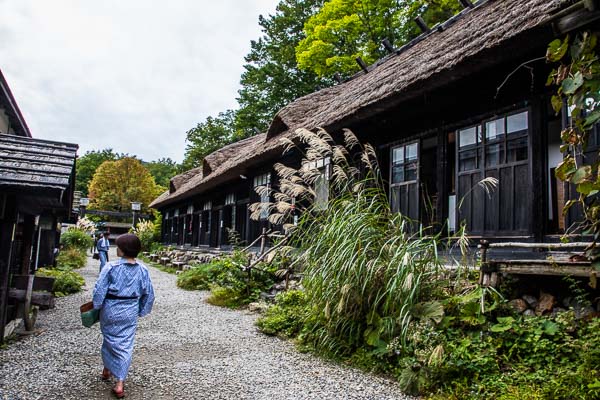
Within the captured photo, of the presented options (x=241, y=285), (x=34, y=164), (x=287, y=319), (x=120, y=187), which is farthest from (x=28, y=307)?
(x=120, y=187)

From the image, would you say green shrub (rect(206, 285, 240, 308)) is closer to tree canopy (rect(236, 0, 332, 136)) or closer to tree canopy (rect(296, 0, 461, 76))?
tree canopy (rect(296, 0, 461, 76))

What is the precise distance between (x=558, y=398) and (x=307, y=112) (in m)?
8.65

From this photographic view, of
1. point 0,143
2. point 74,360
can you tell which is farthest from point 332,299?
point 0,143

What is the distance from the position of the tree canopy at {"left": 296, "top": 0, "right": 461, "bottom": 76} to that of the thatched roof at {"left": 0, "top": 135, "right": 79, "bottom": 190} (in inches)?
508

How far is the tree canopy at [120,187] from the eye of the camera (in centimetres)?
3872

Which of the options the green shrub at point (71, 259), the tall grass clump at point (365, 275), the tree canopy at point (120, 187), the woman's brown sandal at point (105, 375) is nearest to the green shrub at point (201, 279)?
the tall grass clump at point (365, 275)

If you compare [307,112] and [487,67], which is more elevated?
[307,112]

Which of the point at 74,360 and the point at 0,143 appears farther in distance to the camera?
the point at 0,143

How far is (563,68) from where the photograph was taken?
2.63 meters

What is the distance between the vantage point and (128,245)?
3.83 metres

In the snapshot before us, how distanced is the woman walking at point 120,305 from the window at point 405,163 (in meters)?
4.38

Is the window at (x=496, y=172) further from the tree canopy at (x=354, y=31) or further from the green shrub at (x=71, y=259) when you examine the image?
the green shrub at (x=71, y=259)

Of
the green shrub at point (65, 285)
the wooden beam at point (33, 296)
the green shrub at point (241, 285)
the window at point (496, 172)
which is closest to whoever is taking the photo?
the window at point (496, 172)

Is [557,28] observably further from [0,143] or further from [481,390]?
[0,143]
